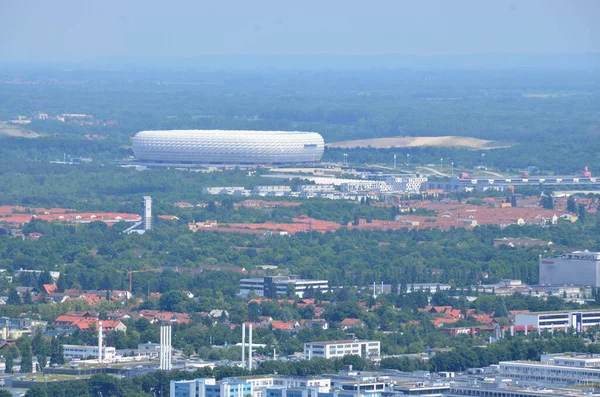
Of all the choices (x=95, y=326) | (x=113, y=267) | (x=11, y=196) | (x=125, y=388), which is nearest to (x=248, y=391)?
(x=125, y=388)

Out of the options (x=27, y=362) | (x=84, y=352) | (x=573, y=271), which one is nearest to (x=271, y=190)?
(x=573, y=271)

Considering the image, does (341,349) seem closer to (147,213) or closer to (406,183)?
(147,213)

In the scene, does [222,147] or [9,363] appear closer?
[9,363]

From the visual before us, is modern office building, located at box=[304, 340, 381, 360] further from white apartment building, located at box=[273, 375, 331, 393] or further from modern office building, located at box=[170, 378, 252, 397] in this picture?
modern office building, located at box=[170, 378, 252, 397]

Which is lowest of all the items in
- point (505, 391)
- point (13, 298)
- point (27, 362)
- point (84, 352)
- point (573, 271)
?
point (13, 298)

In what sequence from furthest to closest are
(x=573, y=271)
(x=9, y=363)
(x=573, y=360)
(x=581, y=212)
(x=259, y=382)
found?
1. (x=581, y=212)
2. (x=573, y=271)
3. (x=9, y=363)
4. (x=573, y=360)
5. (x=259, y=382)
